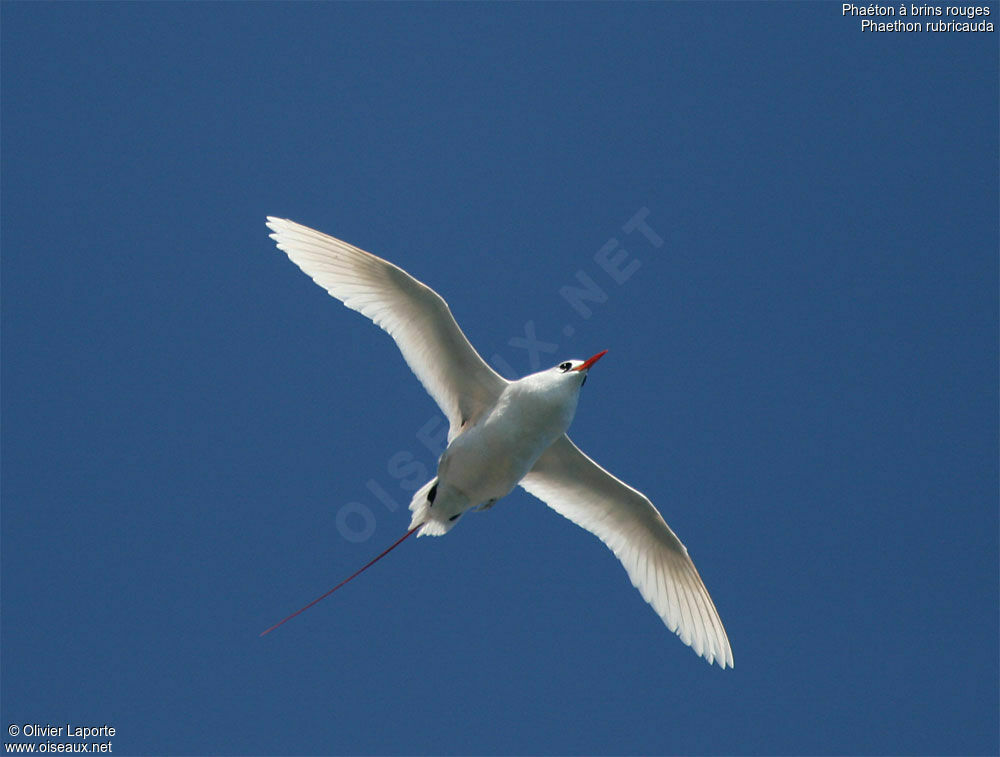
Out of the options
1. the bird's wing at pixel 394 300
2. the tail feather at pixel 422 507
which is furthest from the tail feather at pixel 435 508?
the bird's wing at pixel 394 300

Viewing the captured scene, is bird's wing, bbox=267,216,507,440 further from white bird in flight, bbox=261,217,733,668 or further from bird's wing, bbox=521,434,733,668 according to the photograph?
bird's wing, bbox=521,434,733,668

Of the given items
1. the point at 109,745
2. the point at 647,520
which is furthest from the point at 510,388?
the point at 109,745

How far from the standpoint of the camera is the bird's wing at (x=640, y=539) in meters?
13.8

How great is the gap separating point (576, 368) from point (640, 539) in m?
3.00

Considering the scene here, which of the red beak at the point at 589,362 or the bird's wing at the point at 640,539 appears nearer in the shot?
the red beak at the point at 589,362

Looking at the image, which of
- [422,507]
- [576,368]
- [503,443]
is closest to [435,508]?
[422,507]

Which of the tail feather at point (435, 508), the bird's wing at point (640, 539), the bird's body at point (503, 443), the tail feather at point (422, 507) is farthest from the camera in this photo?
the bird's wing at point (640, 539)

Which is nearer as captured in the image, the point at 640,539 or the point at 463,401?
the point at 463,401

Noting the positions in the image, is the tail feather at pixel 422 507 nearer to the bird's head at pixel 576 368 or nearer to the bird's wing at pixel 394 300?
the bird's wing at pixel 394 300

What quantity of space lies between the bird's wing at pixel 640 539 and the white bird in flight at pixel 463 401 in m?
0.02

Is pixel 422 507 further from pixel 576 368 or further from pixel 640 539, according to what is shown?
pixel 640 539

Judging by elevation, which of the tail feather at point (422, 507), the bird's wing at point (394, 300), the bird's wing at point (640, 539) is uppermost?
the bird's wing at point (394, 300)

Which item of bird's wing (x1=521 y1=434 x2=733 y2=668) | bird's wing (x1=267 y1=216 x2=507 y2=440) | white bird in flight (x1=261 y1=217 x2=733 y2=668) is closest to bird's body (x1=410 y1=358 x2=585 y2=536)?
white bird in flight (x1=261 y1=217 x2=733 y2=668)

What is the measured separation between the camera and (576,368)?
12.3 metres
